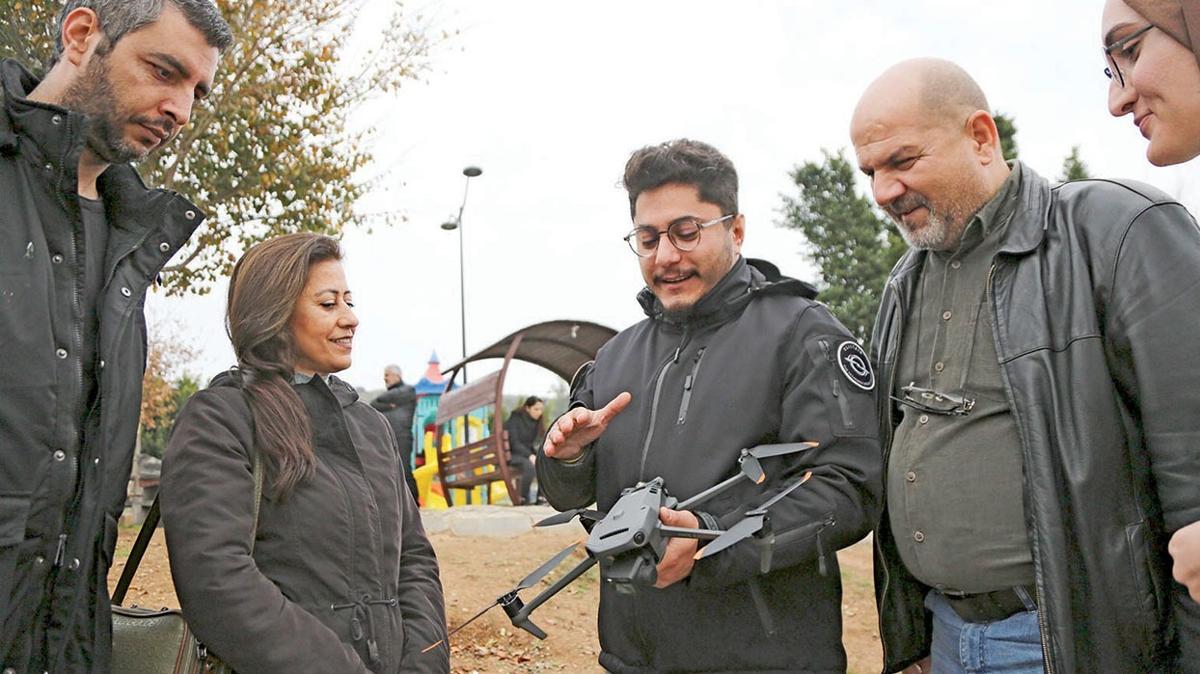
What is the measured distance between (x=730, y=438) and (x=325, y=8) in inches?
357

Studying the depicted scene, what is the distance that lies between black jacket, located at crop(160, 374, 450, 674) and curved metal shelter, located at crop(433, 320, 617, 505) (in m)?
10.4

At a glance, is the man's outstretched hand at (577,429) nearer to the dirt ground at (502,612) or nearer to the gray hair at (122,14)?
the gray hair at (122,14)

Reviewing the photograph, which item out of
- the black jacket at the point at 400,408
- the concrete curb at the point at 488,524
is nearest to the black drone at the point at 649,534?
the concrete curb at the point at 488,524

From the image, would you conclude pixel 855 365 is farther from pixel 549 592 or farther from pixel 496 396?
A: pixel 496 396

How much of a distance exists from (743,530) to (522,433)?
1373 centimetres

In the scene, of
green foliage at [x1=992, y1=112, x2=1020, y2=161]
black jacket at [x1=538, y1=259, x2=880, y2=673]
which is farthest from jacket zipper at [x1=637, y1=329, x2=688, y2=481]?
green foliage at [x1=992, y1=112, x2=1020, y2=161]

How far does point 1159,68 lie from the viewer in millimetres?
1853

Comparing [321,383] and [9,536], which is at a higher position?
[321,383]

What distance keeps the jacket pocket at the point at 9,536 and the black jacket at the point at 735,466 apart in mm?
1344

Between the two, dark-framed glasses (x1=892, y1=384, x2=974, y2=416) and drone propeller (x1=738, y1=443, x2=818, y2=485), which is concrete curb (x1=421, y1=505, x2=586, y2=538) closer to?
dark-framed glasses (x1=892, y1=384, x2=974, y2=416)

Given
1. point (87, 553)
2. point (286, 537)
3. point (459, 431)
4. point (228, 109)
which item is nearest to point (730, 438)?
point (286, 537)

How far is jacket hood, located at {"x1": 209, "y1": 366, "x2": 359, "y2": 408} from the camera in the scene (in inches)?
106

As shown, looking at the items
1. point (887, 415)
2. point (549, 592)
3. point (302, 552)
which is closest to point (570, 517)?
point (549, 592)

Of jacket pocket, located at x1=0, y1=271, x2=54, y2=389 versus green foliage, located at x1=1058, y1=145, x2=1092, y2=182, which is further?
green foliage, located at x1=1058, y1=145, x2=1092, y2=182
